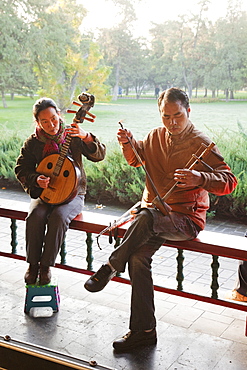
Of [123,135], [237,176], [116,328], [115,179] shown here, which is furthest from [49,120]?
[115,179]

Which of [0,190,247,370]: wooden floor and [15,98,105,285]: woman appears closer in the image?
[0,190,247,370]: wooden floor

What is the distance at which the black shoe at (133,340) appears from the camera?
99.2 inches

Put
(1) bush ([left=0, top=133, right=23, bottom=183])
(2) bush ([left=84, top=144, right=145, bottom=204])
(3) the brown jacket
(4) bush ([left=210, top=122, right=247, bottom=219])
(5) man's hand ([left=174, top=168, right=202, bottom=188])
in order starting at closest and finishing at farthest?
1. (5) man's hand ([left=174, top=168, right=202, bottom=188])
2. (3) the brown jacket
3. (4) bush ([left=210, top=122, right=247, bottom=219])
4. (2) bush ([left=84, top=144, right=145, bottom=204])
5. (1) bush ([left=0, top=133, right=23, bottom=183])

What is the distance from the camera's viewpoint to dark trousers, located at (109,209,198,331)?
8.06ft

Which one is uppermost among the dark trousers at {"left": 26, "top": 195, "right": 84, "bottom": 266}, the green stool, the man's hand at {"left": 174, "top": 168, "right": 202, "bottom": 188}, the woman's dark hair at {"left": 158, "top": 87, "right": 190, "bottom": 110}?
the woman's dark hair at {"left": 158, "top": 87, "right": 190, "bottom": 110}

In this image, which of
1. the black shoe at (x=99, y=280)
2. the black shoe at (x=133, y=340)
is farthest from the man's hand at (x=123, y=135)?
the black shoe at (x=133, y=340)

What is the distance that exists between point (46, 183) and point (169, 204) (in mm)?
778

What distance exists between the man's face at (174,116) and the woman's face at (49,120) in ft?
2.26

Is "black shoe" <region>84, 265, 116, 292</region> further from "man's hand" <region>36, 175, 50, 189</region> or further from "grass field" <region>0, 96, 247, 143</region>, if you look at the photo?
"grass field" <region>0, 96, 247, 143</region>

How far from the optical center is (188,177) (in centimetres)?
236

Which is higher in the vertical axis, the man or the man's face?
the man's face

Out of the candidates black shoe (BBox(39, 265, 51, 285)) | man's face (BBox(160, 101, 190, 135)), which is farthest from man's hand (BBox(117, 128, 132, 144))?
black shoe (BBox(39, 265, 51, 285))

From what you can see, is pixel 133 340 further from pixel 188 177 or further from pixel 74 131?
pixel 74 131

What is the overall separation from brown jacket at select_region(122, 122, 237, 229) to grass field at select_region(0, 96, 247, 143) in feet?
13.6
